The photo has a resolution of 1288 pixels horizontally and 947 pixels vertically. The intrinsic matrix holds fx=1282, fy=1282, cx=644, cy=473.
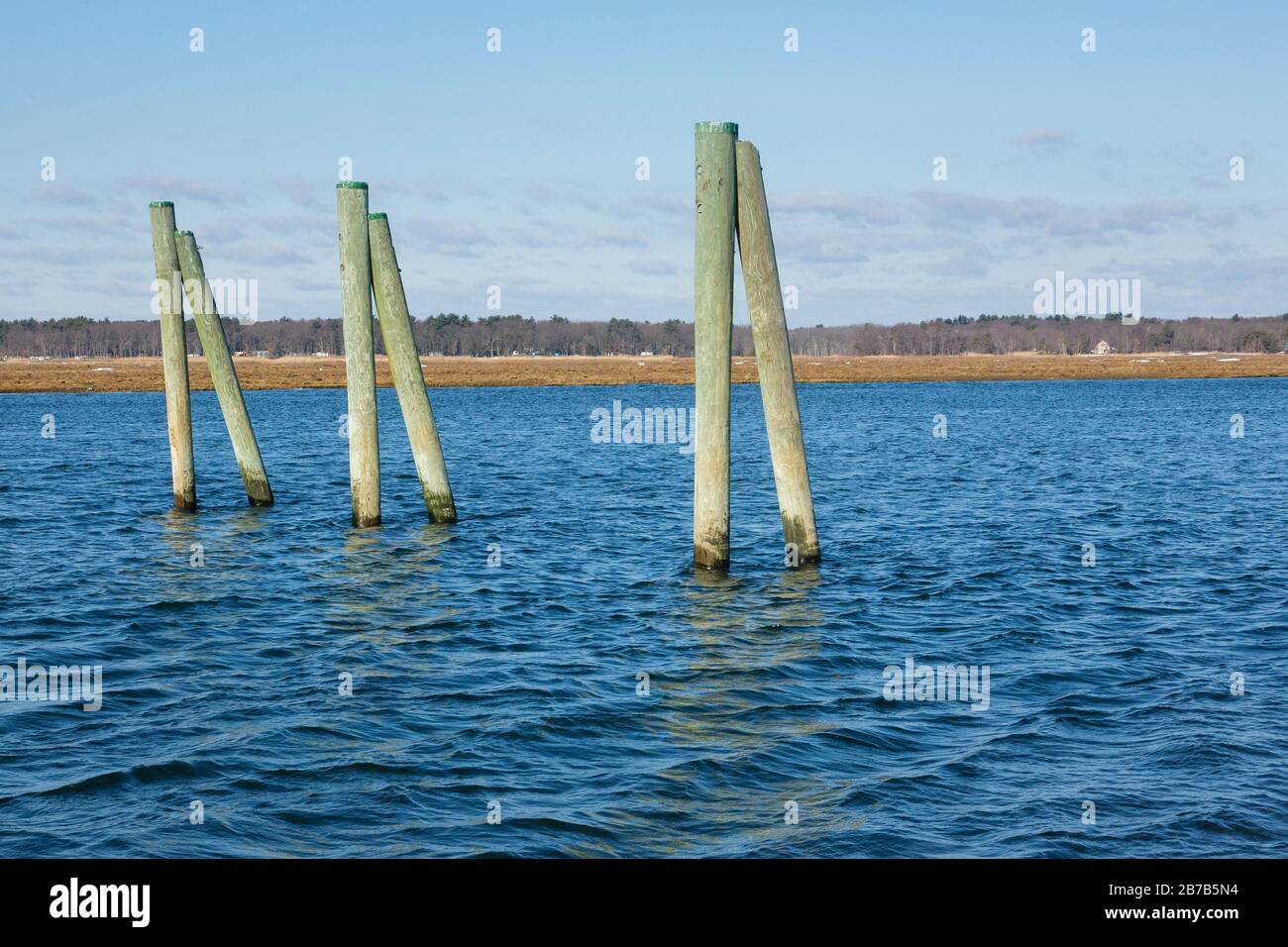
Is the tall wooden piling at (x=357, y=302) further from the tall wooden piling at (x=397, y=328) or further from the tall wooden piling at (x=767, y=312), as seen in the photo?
the tall wooden piling at (x=767, y=312)

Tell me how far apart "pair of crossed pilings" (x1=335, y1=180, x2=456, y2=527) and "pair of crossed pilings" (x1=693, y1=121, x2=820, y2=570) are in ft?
18.3

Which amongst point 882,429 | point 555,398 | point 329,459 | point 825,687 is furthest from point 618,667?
point 555,398

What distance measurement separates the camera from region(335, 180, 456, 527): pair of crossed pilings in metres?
20.1

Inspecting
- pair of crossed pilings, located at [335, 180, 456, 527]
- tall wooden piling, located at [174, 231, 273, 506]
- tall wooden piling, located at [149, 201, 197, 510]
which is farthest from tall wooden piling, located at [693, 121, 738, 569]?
tall wooden piling, located at [149, 201, 197, 510]

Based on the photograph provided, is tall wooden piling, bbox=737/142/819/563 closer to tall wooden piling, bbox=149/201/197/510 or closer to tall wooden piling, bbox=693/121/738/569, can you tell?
tall wooden piling, bbox=693/121/738/569

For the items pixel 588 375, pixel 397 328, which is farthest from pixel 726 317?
pixel 588 375

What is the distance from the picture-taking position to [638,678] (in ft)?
41.3

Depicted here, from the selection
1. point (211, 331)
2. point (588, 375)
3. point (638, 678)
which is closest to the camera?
point (638, 678)

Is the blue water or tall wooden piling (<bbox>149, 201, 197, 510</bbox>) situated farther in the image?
tall wooden piling (<bbox>149, 201, 197, 510</bbox>)

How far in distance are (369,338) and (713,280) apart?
6776 millimetres

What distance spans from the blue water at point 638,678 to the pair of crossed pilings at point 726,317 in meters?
1.63

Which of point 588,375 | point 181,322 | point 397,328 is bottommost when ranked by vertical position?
point 397,328

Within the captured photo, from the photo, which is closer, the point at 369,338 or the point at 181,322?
the point at 369,338

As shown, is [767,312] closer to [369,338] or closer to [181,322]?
[369,338]
